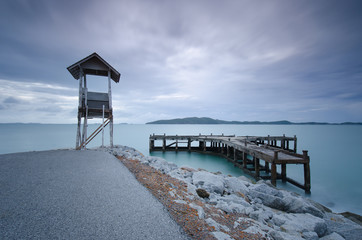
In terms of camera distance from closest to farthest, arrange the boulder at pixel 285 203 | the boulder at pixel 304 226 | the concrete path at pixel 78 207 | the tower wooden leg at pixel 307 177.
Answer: the concrete path at pixel 78 207 → the boulder at pixel 304 226 → the boulder at pixel 285 203 → the tower wooden leg at pixel 307 177

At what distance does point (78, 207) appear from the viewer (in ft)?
13.0

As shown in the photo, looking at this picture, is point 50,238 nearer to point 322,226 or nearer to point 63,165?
point 63,165

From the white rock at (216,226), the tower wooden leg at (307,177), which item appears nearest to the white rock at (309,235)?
the white rock at (216,226)

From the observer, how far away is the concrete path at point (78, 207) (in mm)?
3162

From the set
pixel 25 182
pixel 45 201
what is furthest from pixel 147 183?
pixel 25 182

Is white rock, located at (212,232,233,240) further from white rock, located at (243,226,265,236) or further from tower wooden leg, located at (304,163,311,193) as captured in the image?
tower wooden leg, located at (304,163,311,193)

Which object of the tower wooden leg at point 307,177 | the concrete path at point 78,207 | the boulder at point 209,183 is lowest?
the tower wooden leg at point 307,177

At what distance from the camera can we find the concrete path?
10.4ft

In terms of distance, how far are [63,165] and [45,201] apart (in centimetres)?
356

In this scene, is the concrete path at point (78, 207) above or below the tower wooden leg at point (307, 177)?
above

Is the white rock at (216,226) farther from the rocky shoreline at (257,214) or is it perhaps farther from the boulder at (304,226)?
the boulder at (304,226)

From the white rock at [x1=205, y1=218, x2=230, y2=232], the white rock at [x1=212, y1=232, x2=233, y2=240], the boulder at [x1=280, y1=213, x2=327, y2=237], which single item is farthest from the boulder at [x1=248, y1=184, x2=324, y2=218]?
the white rock at [x1=212, y1=232, x2=233, y2=240]

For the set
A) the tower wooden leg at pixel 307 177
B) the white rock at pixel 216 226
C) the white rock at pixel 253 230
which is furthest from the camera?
the tower wooden leg at pixel 307 177

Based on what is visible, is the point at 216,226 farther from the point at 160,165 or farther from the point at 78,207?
the point at 160,165
